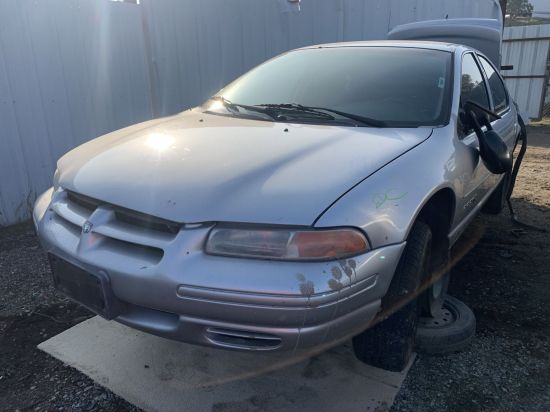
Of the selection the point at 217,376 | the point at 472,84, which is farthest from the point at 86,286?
the point at 472,84

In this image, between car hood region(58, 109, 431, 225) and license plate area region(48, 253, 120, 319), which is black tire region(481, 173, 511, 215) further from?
license plate area region(48, 253, 120, 319)

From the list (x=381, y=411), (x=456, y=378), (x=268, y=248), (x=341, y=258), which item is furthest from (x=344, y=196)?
(x=456, y=378)

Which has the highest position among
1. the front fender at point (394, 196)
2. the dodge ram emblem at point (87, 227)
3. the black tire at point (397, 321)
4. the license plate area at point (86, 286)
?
the front fender at point (394, 196)

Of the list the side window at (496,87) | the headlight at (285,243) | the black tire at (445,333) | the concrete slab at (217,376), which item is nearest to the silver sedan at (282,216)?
the headlight at (285,243)

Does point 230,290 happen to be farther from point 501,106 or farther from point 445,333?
point 501,106

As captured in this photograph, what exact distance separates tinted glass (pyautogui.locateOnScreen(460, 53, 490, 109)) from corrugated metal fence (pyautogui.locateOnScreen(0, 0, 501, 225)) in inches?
133

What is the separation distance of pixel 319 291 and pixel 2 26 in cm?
397

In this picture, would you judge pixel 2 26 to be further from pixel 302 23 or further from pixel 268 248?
pixel 302 23

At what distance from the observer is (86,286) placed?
1.96m

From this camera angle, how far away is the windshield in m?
2.65

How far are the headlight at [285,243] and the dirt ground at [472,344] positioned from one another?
0.92m

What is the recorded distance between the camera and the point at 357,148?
215 centimetres

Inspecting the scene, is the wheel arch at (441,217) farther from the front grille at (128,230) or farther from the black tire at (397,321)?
the front grille at (128,230)

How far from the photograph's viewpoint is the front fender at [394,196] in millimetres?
1770
